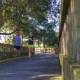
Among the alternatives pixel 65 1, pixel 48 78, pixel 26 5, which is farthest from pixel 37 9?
pixel 65 1

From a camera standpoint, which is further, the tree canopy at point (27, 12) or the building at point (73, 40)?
the tree canopy at point (27, 12)

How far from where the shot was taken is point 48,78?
1141cm

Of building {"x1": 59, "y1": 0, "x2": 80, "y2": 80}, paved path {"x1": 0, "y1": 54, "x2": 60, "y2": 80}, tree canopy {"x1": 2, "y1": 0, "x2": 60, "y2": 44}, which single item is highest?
tree canopy {"x1": 2, "y1": 0, "x2": 60, "y2": 44}

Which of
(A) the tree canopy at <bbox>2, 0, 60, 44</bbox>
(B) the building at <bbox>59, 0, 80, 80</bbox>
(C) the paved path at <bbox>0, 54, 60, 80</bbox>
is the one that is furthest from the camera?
(A) the tree canopy at <bbox>2, 0, 60, 44</bbox>

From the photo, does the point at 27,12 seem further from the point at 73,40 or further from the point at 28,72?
the point at 73,40

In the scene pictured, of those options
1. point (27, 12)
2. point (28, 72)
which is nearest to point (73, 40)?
point (28, 72)

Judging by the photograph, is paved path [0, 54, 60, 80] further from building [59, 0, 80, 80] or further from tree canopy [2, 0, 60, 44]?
tree canopy [2, 0, 60, 44]

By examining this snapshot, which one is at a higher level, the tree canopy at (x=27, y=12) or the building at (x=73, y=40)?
the tree canopy at (x=27, y=12)

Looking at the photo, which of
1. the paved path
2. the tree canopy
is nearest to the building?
the paved path

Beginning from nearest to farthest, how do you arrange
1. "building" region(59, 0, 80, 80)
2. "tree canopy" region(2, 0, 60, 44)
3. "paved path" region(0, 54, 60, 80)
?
"building" region(59, 0, 80, 80), "paved path" region(0, 54, 60, 80), "tree canopy" region(2, 0, 60, 44)

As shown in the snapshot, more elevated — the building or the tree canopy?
the tree canopy

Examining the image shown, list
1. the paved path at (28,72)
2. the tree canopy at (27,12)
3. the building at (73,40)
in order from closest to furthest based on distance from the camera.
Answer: the building at (73,40), the paved path at (28,72), the tree canopy at (27,12)

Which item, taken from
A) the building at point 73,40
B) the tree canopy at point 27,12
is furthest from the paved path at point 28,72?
the tree canopy at point 27,12

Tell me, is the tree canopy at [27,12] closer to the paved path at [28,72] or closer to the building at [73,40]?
the paved path at [28,72]
